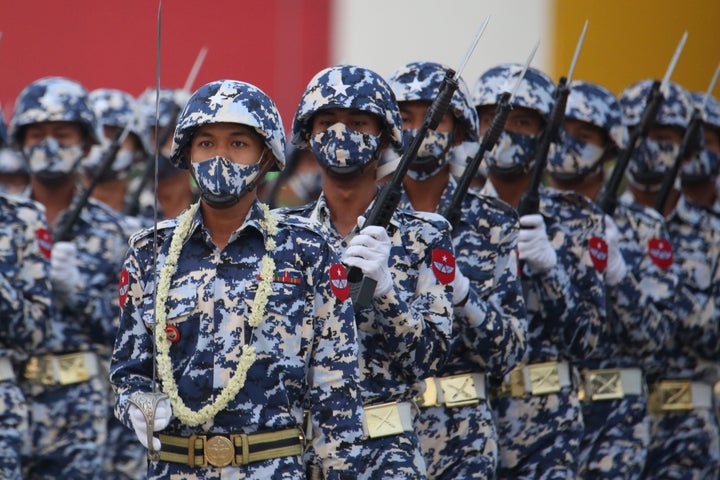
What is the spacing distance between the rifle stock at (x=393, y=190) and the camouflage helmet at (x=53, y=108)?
339 cm

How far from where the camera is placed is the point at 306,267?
20.1ft

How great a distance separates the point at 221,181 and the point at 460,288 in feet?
5.33

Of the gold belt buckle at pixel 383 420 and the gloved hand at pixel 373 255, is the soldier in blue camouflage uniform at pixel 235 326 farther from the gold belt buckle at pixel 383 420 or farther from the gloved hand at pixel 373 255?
the gold belt buckle at pixel 383 420

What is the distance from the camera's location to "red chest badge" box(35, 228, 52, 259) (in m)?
8.80

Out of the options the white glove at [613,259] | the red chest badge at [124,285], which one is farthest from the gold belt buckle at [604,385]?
the red chest badge at [124,285]

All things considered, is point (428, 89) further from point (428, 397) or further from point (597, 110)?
point (597, 110)

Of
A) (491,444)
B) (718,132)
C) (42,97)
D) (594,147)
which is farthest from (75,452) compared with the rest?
(718,132)

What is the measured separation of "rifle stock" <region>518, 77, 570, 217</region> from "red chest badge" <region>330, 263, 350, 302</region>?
264 cm

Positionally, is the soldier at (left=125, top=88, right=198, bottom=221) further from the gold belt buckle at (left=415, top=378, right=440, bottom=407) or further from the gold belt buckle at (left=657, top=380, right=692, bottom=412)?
the gold belt buckle at (left=415, top=378, right=440, bottom=407)

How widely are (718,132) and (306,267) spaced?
641cm

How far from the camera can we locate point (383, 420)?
6.86m

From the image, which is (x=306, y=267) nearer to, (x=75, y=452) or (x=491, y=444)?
(x=491, y=444)

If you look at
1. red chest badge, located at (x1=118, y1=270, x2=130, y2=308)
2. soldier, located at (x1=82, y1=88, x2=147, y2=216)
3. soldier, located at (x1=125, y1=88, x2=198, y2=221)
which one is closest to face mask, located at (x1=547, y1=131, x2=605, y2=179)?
soldier, located at (x1=125, y1=88, x2=198, y2=221)

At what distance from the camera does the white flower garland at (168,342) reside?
5.86 meters
